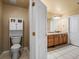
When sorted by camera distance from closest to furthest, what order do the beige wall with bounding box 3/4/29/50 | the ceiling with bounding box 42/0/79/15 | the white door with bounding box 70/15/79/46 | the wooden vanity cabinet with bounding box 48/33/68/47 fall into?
the ceiling with bounding box 42/0/79/15 → the beige wall with bounding box 3/4/29/50 → the wooden vanity cabinet with bounding box 48/33/68/47 → the white door with bounding box 70/15/79/46

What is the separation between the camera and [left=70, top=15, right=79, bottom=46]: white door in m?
4.80

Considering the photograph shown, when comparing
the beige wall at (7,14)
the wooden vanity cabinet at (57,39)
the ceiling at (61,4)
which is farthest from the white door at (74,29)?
the beige wall at (7,14)

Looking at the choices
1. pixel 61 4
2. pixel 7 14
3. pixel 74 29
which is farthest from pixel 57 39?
pixel 7 14

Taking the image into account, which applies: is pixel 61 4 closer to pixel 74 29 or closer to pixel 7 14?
pixel 74 29

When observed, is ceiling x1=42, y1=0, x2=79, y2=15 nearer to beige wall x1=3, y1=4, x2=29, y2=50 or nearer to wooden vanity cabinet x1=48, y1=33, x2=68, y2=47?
beige wall x1=3, y1=4, x2=29, y2=50

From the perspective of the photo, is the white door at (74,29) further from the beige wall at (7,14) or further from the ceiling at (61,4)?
the beige wall at (7,14)

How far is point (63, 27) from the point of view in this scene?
562 cm

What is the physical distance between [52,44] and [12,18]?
255 centimetres

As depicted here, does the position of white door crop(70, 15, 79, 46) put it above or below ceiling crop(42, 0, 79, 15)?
below

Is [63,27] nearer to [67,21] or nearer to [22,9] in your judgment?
[67,21]

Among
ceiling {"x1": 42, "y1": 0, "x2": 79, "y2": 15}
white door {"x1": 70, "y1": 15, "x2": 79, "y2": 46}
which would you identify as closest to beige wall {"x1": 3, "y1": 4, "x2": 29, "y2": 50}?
ceiling {"x1": 42, "y1": 0, "x2": 79, "y2": 15}

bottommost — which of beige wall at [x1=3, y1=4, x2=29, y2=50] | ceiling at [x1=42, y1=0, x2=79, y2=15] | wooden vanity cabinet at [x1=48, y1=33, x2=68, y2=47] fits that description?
wooden vanity cabinet at [x1=48, y1=33, x2=68, y2=47]

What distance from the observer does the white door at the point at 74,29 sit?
15.8 feet

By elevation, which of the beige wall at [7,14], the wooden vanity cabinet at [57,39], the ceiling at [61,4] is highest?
the ceiling at [61,4]
